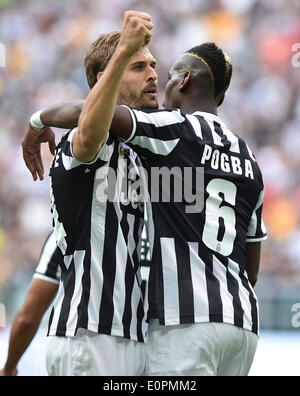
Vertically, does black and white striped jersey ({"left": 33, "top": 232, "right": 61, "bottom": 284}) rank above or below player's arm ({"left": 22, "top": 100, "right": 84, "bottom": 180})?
below

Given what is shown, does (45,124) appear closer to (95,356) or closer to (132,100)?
(132,100)

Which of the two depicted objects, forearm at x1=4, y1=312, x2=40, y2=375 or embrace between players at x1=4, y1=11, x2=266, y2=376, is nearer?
embrace between players at x1=4, y1=11, x2=266, y2=376

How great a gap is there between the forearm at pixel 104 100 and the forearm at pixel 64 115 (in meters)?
0.25

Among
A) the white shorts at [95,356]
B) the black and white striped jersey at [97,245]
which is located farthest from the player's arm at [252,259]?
the white shorts at [95,356]

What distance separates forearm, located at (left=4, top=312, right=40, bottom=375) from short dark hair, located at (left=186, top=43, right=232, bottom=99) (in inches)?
75.2

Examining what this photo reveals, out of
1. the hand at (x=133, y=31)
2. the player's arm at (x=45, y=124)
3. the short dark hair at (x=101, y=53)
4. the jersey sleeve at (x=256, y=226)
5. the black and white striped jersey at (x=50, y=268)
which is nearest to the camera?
the hand at (x=133, y=31)

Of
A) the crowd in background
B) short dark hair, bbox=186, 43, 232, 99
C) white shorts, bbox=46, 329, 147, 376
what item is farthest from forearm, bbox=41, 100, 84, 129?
the crowd in background

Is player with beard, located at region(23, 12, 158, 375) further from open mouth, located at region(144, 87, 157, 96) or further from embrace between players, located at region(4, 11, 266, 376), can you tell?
open mouth, located at region(144, 87, 157, 96)

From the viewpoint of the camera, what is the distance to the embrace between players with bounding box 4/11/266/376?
2.70 m

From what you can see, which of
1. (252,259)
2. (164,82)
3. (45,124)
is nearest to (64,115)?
(45,124)

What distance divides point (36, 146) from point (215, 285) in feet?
3.27

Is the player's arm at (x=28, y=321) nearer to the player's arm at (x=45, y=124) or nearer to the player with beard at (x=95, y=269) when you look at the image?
the player's arm at (x=45, y=124)

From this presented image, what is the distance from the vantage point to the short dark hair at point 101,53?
118 inches
